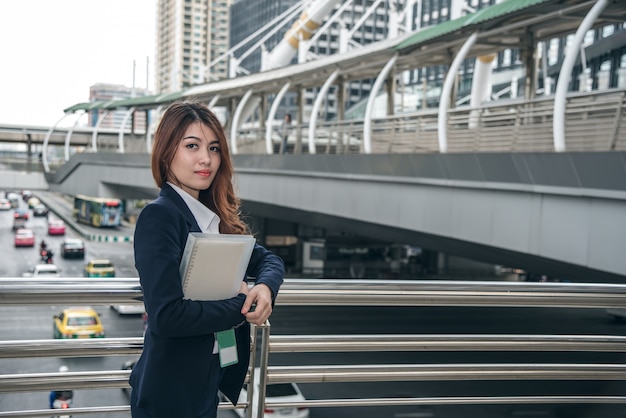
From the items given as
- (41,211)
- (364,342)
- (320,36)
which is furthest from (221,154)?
(41,211)

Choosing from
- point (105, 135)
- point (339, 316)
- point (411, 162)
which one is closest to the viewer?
point (411, 162)

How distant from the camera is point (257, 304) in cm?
215

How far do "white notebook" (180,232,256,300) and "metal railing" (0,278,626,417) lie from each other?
1.59ft

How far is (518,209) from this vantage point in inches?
415

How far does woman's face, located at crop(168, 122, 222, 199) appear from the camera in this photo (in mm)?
2223

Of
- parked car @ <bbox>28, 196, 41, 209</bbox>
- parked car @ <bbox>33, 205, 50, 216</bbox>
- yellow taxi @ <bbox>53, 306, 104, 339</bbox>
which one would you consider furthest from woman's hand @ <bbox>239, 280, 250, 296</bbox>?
parked car @ <bbox>28, 196, 41, 209</bbox>

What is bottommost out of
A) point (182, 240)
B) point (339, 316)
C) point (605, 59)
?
point (339, 316)

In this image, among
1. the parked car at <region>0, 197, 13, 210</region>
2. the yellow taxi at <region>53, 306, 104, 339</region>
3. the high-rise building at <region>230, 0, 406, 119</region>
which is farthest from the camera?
the high-rise building at <region>230, 0, 406, 119</region>

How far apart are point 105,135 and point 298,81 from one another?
30030mm

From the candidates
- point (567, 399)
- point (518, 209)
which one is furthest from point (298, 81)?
point (567, 399)

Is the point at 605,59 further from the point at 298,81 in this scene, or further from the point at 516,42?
the point at 516,42

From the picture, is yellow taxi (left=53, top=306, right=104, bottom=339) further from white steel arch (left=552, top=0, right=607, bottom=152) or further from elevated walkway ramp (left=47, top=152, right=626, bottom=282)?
white steel arch (left=552, top=0, right=607, bottom=152)

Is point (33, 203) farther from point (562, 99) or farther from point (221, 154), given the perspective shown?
point (221, 154)

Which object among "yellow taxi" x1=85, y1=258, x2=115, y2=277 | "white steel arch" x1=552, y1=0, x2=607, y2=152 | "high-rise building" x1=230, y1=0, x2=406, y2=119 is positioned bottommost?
"yellow taxi" x1=85, y1=258, x2=115, y2=277
